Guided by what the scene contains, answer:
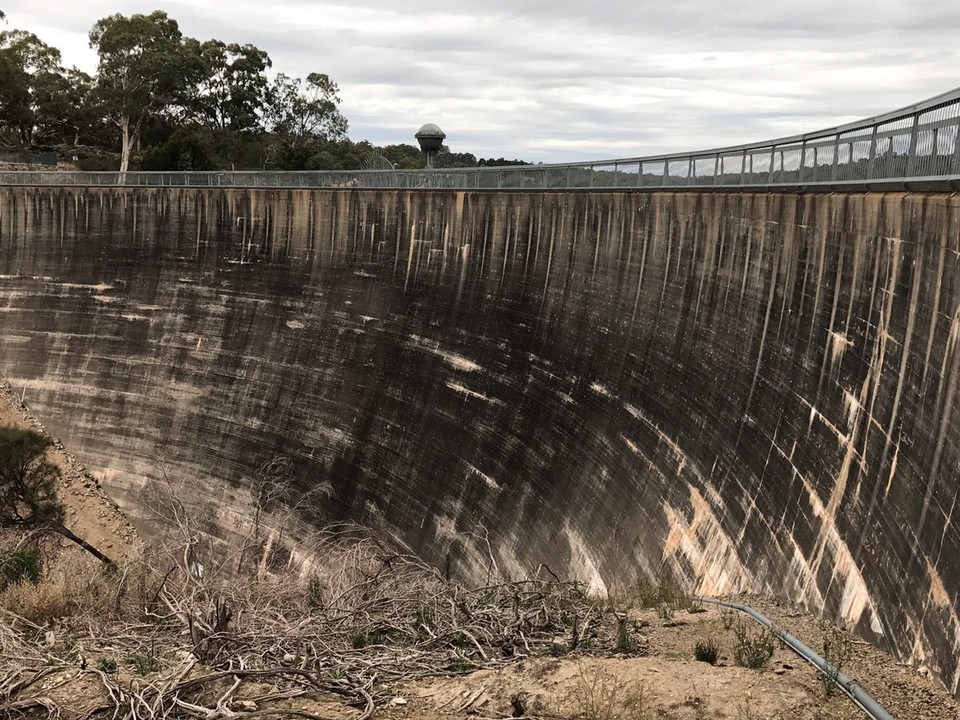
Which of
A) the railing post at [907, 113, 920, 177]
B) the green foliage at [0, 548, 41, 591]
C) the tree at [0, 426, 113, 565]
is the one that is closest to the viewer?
the railing post at [907, 113, 920, 177]

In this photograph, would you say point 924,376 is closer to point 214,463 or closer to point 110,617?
point 110,617

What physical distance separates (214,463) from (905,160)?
21130 mm

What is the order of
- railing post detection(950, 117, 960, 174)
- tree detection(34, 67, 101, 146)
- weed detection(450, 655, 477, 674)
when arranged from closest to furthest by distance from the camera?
weed detection(450, 655, 477, 674) < railing post detection(950, 117, 960, 174) < tree detection(34, 67, 101, 146)

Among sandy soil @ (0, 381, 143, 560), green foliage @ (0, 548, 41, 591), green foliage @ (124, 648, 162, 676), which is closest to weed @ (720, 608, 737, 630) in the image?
green foliage @ (124, 648, 162, 676)

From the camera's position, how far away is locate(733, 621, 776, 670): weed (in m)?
7.04

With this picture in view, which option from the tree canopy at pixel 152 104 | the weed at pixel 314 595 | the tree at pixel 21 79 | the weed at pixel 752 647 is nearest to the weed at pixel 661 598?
the weed at pixel 752 647

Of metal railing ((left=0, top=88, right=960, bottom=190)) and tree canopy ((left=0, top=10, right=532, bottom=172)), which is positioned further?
tree canopy ((left=0, top=10, right=532, bottom=172))

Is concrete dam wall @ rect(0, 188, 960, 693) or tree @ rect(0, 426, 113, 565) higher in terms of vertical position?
concrete dam wall @ rect(0, 188, 960, 693)

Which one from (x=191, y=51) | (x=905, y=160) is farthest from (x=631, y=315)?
(x=191, y=51)

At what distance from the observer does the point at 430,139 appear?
27.1 meters

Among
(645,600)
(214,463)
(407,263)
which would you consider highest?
(407,263)

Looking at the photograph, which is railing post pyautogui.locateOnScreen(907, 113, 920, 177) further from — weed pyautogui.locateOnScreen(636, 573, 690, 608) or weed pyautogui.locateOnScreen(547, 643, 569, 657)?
weed pyautogui.locateOnScreen(547, 643, 569, 657)

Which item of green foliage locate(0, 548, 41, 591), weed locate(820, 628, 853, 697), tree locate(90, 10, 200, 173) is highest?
tree locate(90, 10, 200, 173)

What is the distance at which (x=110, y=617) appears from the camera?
8344mm
